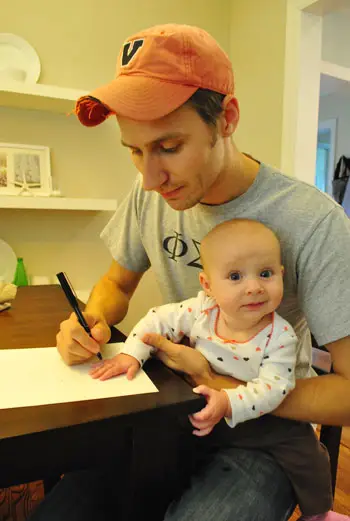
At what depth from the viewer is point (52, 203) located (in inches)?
78.0

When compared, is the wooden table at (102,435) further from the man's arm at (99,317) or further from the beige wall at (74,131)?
the beige wall at (74,131)

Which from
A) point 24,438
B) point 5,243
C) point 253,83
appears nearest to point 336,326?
point 24,438

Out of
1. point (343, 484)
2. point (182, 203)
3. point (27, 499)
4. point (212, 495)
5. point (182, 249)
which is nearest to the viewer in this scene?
point (212, 495)

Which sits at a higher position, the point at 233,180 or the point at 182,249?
the point at 233,180

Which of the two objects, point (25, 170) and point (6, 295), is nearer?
point (6, 295)

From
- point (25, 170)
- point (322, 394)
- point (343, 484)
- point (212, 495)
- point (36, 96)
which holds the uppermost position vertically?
point (36, 96)

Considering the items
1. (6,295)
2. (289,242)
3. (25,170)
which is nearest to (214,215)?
(289,242)

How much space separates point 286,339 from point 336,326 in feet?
0.36

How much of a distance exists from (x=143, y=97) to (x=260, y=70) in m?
1.76

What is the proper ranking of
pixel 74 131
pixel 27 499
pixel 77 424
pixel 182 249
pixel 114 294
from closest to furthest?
1. pixel 77 424
2. pixel 182 249
3. pixel 114 294
4. pixel 27 499
5. pixel 74 131

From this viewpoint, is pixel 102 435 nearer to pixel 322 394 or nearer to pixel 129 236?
pixel 322 394

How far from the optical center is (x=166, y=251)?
1.15 meters

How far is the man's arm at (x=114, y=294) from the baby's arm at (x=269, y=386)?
1.56 feet

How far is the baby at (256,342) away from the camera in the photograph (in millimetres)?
825
